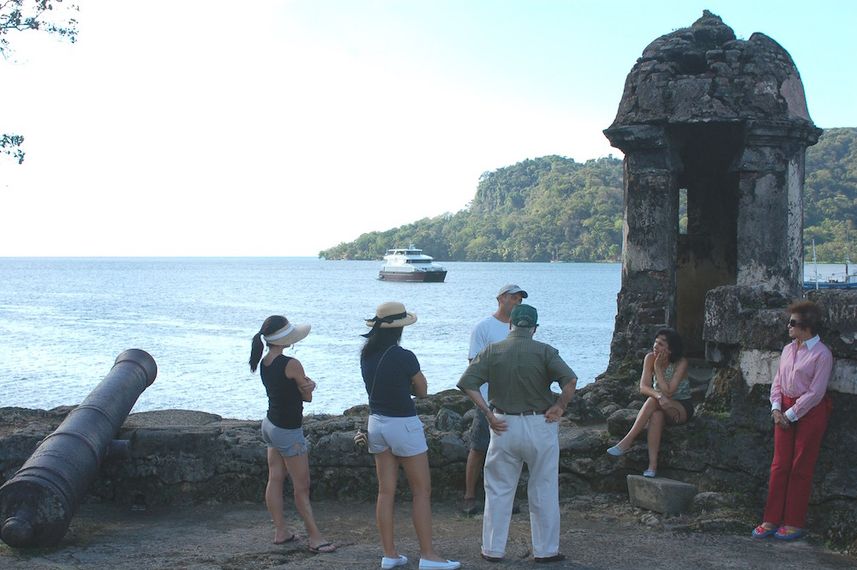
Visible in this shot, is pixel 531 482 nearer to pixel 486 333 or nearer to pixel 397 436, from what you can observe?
pixel 397 436

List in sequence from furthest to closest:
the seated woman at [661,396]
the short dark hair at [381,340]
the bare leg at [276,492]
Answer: the seated woman at [661,396], the bare leg at [276,492], the short dark hair at [381,340]

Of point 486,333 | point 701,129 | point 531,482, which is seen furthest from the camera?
point 701,129

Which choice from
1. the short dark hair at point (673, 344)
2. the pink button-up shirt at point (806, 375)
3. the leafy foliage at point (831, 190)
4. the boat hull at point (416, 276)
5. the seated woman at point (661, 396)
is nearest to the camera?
the pink button-up shirt at point (806, 375)

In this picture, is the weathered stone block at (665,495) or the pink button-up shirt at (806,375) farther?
the weathered stone block at (665,495)

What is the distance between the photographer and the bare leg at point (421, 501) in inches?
238

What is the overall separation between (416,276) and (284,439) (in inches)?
3514

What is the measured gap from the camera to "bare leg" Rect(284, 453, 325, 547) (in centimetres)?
660

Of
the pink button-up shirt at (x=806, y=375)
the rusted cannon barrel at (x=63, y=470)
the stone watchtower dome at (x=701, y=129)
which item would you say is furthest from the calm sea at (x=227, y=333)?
the pink button-up shirt at (x=806, y=375)

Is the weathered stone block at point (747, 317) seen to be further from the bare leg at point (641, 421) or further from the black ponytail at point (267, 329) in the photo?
the black ponytail at point (267, 329)

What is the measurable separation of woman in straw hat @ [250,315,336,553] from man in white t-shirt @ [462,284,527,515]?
4.31ft

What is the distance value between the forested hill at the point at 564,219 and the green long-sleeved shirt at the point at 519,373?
106 ft

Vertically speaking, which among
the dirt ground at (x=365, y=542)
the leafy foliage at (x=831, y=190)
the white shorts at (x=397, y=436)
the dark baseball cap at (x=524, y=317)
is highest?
the leafy foliage at (x=831, y=190)

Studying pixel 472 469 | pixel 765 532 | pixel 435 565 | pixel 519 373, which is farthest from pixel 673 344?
pixel 435 565

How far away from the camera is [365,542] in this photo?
6859mm
